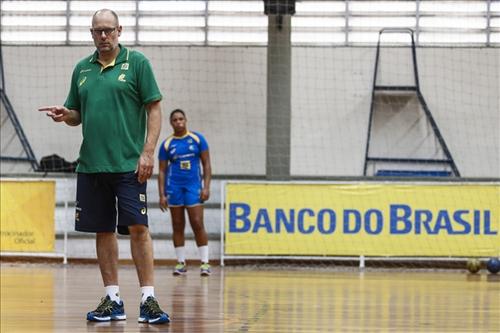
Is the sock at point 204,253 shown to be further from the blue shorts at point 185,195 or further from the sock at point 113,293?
the sock at point 113,293

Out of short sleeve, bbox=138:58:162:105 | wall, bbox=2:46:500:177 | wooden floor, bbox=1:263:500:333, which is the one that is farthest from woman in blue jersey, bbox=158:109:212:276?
short sleeve, bbox=138:58:162:105

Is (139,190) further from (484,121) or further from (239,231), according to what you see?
(484,121)

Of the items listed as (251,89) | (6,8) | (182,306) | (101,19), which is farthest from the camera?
(6,8)

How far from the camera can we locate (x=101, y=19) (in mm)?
5715

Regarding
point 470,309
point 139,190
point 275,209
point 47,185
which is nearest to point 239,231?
point 275,209

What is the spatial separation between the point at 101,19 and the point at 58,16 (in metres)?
11.2

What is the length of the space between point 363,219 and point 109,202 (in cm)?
657

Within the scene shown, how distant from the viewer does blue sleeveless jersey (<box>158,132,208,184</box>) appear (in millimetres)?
11398

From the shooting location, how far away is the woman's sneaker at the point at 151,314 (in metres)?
5.69

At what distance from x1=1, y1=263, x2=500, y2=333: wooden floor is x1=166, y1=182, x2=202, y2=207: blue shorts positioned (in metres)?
0.84

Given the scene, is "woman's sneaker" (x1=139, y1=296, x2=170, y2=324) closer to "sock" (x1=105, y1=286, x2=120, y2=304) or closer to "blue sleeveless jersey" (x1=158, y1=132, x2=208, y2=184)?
"sock" (x1=105, y1=286, x2=120, y2=304)

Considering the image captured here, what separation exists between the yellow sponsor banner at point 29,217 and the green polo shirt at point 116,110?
6.66 metres

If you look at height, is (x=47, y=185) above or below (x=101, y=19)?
below

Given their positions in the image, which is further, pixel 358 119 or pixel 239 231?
pixel 358 119
